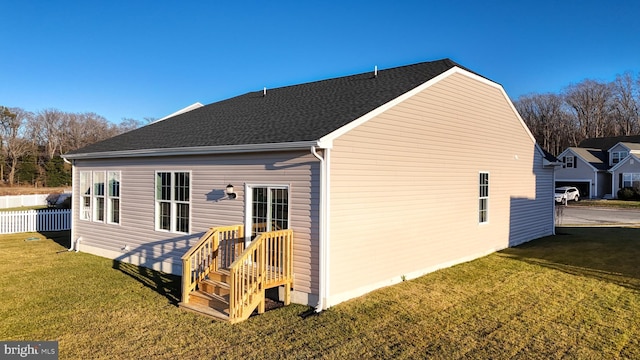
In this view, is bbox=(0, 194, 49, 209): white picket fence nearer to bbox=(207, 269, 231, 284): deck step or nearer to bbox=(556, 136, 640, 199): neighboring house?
bbox=(207, 269, 231, 284): deck step

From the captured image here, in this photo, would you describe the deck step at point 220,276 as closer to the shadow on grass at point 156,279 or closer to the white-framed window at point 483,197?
the shadow on grass at point 156,279

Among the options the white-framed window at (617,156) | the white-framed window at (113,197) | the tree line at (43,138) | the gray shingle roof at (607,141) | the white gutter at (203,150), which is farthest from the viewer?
the tree line at (43,138)

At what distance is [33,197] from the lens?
98.4 feet

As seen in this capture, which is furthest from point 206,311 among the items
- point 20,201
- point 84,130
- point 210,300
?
point 84,130

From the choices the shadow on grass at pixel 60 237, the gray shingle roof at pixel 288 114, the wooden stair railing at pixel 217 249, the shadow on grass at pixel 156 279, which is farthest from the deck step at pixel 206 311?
the shadow on grass at pixel 60 237

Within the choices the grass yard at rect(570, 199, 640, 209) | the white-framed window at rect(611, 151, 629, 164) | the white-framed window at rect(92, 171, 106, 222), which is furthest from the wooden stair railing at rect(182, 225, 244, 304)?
the white-framed window at rect(611, 151, 629, 164)

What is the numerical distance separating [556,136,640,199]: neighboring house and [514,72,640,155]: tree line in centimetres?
1787

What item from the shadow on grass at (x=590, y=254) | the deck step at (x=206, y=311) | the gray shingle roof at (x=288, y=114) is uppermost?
the gray shingle roof at (x=288, y=114)

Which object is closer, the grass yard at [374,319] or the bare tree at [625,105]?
the grass yard at [374,319]

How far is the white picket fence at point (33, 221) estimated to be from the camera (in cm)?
1669

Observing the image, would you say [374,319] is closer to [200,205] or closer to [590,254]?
[200,205]

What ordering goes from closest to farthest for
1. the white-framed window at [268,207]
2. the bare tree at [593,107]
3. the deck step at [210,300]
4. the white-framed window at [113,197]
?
the deck step at [210,300], the white-framed window at [268,207], the white-framed window at [113,197], the bare tree at [593,107]

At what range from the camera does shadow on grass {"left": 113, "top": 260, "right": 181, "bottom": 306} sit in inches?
308

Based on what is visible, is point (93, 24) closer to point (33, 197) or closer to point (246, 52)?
point (246, 52)
